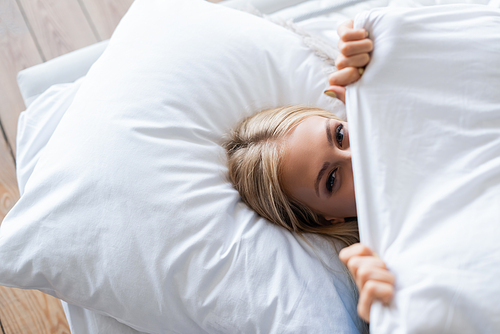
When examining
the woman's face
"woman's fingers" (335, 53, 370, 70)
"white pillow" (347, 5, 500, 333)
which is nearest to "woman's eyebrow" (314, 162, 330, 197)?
the woman's face

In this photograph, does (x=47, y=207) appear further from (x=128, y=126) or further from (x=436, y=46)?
(x=436, y=46)

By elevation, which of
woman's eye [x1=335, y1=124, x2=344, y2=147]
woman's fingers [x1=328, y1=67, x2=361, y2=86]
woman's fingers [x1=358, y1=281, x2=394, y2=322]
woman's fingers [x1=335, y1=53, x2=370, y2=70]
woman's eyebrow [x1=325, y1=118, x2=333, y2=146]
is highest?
woman's fingers [x1=335, y1=53, x2=370, y2=70]

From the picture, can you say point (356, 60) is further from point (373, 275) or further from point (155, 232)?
point (155, 232)

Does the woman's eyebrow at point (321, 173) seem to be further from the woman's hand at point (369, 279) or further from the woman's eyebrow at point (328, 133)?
the woman's hand at point (369, 279)

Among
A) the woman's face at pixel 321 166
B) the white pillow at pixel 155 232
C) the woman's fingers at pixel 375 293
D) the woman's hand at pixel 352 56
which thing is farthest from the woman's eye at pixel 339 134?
the woman's fingers at pixel 375 293

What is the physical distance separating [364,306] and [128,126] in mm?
548

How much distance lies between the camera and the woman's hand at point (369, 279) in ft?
1.78

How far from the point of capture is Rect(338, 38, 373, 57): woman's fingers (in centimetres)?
70

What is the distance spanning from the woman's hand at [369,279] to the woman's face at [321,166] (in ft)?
0.69

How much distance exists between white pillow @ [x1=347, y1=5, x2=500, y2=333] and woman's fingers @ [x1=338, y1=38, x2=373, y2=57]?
0.02 m

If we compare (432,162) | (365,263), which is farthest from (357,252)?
(432,162)

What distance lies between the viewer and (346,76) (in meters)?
0.72

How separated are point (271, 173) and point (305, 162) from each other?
89 millimetres

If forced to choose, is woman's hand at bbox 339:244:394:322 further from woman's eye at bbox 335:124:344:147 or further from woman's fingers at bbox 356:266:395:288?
woman's eye at bbox 335:124:344:147
